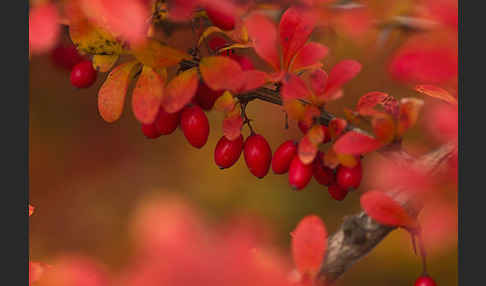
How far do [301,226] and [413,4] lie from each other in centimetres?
30

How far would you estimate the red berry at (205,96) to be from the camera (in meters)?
0.48

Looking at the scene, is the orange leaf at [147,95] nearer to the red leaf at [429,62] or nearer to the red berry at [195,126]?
the red berry at [195,126]

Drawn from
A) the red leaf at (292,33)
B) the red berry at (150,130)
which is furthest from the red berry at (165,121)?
the red leaf at (292,33)

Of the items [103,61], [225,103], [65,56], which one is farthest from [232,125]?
[65,56]

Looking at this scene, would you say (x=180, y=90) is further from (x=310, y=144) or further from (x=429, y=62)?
(x=429, y=62)

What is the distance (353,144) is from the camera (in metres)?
0.41

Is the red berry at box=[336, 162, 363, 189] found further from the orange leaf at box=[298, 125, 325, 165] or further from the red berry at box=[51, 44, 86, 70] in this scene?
the red berry at box=[51, 44, 86, 70]

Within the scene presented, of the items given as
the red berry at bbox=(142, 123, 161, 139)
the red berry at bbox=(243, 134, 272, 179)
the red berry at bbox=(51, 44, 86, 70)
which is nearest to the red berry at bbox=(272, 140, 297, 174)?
the red berry at bbox=(243, 134, 272, 179)

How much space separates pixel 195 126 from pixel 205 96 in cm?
4

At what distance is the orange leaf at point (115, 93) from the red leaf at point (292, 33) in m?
0.12

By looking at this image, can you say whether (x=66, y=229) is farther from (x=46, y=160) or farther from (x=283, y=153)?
(x=283, y=153)

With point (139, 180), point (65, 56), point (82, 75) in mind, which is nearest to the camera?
point (82, 75)

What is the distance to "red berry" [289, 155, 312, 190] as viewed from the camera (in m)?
0.43

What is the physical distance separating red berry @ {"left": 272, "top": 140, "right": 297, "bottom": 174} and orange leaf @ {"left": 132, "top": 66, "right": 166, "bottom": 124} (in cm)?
11
